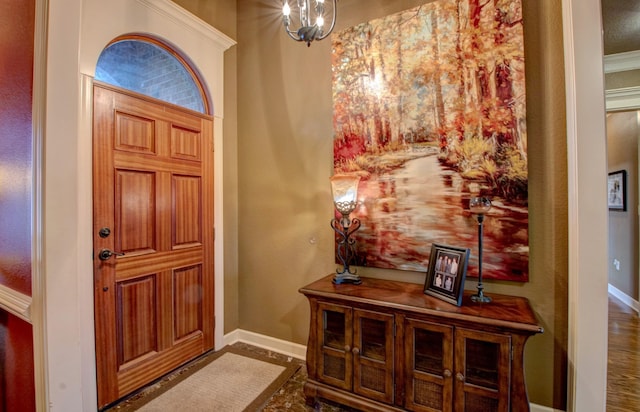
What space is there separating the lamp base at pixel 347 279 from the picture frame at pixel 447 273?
1.55ft

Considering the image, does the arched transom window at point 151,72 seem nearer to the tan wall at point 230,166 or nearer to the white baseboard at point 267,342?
the tan wall at point 230,166

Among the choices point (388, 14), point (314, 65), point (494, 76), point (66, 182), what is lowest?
point (66, 182)

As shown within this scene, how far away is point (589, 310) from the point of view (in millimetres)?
1600

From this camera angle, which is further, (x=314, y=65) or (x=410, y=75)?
(x=314, y=65)

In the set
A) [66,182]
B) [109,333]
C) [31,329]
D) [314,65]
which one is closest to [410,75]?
[314,65]

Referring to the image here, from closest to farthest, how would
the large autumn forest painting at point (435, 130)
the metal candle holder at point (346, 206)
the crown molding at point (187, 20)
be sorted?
the large autumn forest painting at point (435, 130)
the metal candle holder at point (346, 206)
the crown molding at point (187, 20)

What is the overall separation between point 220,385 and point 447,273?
1.86m

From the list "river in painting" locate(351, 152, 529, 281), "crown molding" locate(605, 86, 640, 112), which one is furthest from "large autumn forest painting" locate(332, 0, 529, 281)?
"crown molding" locate(605, 86, 640, 112)

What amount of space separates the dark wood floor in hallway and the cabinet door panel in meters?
1.58

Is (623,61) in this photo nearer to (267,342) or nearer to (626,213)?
(626,213)

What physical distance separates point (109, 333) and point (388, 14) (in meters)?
3.04

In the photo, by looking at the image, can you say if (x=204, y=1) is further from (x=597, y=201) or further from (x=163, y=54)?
(x=597, y=201)

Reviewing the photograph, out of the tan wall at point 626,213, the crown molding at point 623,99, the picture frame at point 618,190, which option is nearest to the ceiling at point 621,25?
the crown molding at point 623,99

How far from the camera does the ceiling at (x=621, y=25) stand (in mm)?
2489
